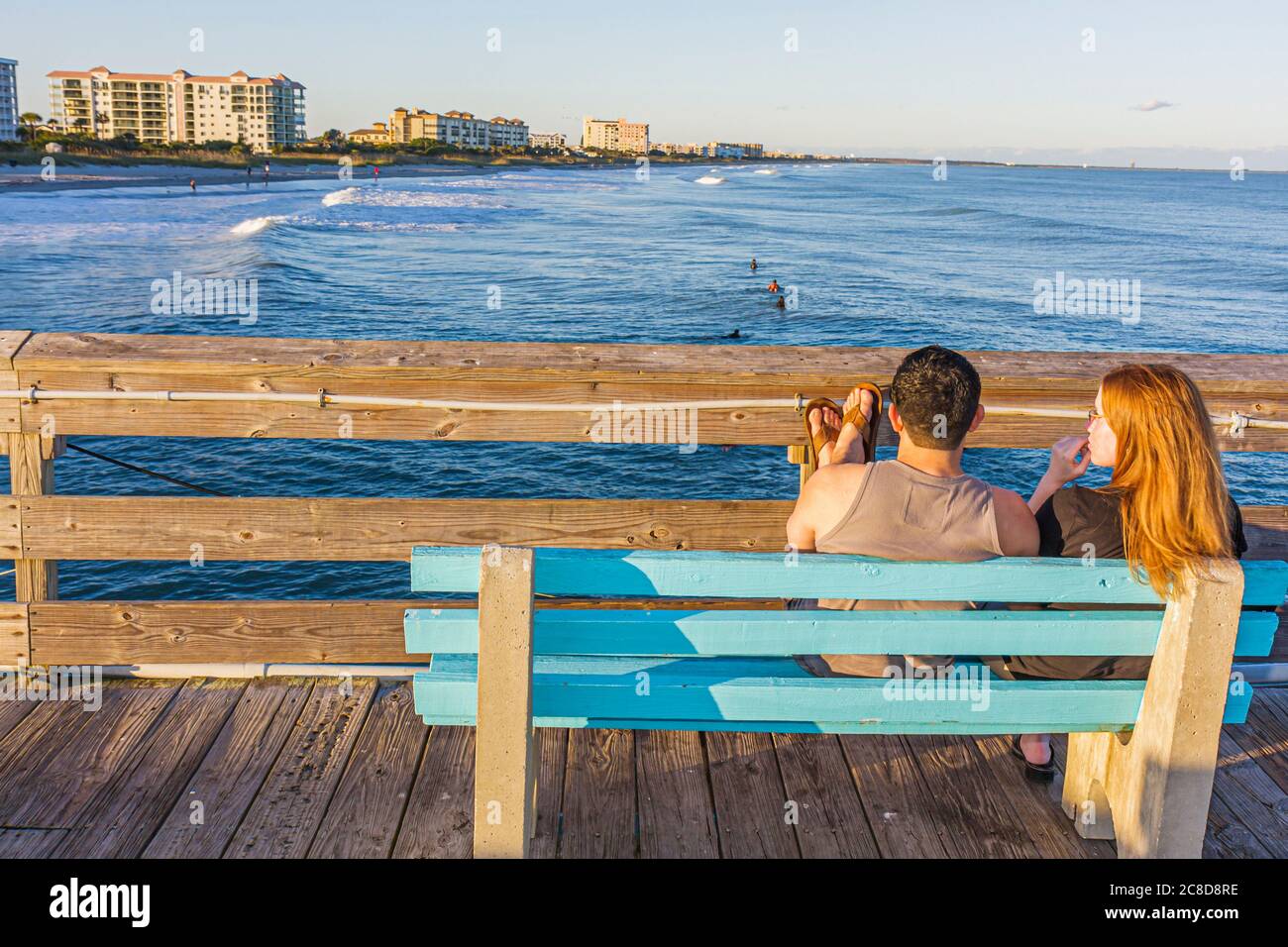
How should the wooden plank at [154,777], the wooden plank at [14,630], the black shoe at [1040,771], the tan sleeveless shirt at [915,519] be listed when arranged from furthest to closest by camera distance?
the wooden plank at [14,630] < the black shoe at [1040,771] < the wooden plank at [154,777] < the tan sleeveless shirt at [915,519]

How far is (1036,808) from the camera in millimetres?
3283

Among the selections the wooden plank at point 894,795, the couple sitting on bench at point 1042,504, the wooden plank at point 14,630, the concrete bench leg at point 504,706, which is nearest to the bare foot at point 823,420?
the couple sitting on bench at point 1042,504

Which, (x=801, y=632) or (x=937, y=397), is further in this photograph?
(x=937, y=397)

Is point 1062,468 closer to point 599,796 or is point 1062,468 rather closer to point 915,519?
point 915,519

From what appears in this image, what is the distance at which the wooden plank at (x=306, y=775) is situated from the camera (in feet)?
9.88

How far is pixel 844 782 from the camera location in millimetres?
3410

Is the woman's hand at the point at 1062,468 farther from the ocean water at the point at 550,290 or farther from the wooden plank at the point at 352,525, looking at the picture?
the ocean water at the point at 550,290

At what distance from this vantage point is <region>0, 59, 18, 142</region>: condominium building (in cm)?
15550

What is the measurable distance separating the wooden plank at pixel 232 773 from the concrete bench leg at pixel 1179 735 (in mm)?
2561

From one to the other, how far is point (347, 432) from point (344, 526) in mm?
350

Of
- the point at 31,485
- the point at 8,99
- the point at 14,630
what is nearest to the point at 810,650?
the point at 31,485
